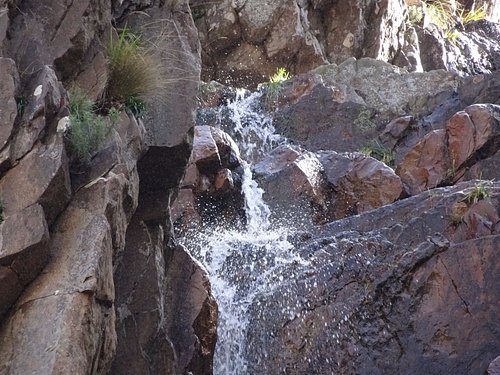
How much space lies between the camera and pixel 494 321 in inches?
246

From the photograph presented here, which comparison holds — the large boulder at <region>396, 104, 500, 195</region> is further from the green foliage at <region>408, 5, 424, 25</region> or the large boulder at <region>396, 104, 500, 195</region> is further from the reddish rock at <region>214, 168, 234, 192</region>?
the green foliage at <region>408, 5, 424, 25</region>

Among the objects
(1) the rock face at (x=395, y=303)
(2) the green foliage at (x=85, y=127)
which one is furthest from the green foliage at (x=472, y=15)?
(2) the green foliage at (x=85, y=127)

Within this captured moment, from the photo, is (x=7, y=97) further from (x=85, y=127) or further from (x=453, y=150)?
(x=453, y=150)

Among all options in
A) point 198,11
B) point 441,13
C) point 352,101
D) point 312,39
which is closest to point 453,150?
point 352,101

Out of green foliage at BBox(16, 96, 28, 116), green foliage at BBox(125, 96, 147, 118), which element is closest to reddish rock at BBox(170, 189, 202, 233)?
green foliage at BBox(125, 96, 147, 118)

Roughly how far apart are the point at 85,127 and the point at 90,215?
66 centimetres

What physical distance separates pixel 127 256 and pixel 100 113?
1175 millimetres

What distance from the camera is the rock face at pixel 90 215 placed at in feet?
13.6

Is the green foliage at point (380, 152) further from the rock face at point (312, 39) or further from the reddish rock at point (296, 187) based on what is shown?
the rock face at point (312, 39)

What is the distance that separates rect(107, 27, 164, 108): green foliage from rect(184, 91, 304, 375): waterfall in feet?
8.65

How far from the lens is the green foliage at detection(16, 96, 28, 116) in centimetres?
468

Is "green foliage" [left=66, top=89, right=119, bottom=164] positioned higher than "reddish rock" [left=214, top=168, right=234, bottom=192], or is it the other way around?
"green foliage" [left=66, top=89, right=119, bottom=164]

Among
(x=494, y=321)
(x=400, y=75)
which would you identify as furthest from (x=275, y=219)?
(x=400, y=75)

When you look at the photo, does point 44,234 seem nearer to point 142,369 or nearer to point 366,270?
point 142,369
